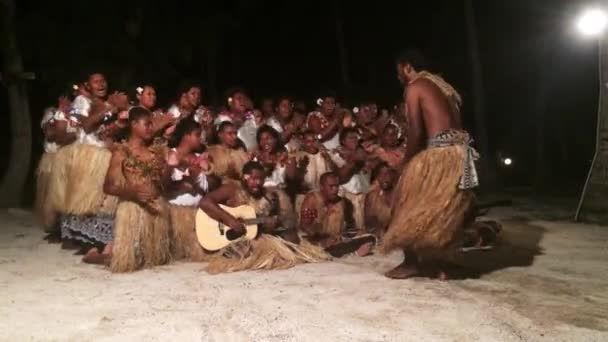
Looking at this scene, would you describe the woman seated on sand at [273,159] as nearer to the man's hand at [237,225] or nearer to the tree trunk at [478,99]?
the man's hand at [237,225]

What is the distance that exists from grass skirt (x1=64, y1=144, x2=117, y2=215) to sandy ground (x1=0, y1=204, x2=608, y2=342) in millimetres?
419

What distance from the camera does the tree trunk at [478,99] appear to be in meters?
9.64

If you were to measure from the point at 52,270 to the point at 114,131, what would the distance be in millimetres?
1117

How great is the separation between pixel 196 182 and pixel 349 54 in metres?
10.2

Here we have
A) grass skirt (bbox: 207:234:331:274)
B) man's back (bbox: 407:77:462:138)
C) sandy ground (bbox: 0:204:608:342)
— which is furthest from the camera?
grass skirt (bbox: 207:234:331:274)

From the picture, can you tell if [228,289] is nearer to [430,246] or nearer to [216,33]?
[430,246]

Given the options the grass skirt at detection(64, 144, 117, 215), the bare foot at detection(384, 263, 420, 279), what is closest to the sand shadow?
the bare foot at detection(384, 263, 420, 279)

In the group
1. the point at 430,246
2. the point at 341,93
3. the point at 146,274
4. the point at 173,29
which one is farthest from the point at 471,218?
the point at 341,93

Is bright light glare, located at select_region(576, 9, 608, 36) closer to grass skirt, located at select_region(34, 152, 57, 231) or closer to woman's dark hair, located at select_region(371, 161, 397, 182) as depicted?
woman's dark hair, located at select_region(371, 161, 397, 182)

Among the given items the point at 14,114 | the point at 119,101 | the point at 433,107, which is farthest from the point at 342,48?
the point at 433,107

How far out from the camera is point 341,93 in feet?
39.2

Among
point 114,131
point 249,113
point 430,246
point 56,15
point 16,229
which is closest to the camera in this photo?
point 430,246

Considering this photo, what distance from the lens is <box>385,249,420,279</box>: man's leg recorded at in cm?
379

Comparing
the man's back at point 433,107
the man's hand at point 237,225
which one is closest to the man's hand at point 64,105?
the man's hand at point 237,225
